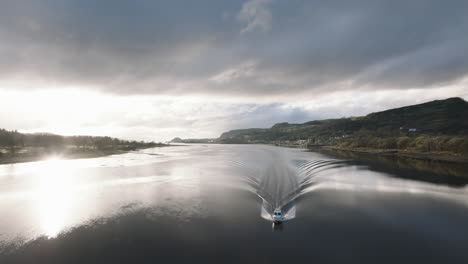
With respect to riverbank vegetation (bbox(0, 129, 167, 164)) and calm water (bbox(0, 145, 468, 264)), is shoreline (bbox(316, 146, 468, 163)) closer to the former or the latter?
calm water (bbox(0, 145, 468, 264))

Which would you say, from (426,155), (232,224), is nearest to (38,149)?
(232,224)

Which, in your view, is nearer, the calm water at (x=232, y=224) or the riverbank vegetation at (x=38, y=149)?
the calm water at (x=232, y=224)

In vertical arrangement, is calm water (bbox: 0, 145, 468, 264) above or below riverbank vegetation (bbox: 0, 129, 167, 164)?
below

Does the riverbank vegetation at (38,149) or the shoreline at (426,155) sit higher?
the riverbank vegetation at (38,149)

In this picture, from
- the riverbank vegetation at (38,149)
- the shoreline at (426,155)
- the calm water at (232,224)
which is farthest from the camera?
the riverbank vegetation at (38,149)

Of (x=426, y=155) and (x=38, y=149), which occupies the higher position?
(x=38, y=149)

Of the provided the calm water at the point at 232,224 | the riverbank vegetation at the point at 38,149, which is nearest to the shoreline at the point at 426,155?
the calm water at the point at 232,224

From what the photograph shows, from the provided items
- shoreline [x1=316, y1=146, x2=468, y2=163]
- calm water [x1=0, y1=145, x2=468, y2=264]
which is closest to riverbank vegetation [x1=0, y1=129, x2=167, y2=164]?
calm water [x1=0, y1=145, x2=468, y2=264]

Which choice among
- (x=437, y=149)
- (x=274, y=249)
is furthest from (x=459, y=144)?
(x=274, y=249)

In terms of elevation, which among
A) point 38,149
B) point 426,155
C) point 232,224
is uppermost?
point 38,149

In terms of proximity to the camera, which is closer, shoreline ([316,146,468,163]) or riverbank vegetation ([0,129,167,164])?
shoreline ([316,146,468,163])

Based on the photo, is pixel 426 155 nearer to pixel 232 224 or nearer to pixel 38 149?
pixel 232 224

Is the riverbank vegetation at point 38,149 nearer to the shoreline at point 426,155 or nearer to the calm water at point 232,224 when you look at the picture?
the calm water at point 232,224

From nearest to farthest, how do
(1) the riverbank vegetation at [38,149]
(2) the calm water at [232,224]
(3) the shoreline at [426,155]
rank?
(2) the calm water at [232,224] < (3) the shoreline at [426,155] < (1) the riverbank vegetation at [38,149]
